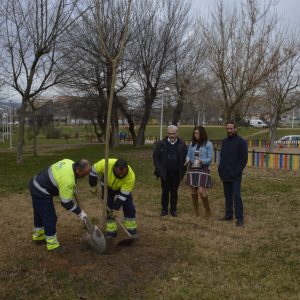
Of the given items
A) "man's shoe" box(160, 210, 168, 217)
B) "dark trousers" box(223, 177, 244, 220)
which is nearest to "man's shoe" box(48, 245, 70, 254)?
"man's shoe" box(160, 210, 168, 217)

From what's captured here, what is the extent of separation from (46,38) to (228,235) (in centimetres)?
1172

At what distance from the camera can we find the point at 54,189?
205 inches

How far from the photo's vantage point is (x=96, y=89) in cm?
2803

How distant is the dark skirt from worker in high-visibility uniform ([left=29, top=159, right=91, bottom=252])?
250 centimetres

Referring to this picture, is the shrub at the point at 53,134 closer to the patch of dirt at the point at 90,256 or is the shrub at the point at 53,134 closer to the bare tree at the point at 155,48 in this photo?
the bare tree at the point at 155,48

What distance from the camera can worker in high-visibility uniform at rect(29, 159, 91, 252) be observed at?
495 centimetres

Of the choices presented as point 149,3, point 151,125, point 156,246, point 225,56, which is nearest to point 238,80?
point 225,56

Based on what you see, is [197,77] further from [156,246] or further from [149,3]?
[156,246]

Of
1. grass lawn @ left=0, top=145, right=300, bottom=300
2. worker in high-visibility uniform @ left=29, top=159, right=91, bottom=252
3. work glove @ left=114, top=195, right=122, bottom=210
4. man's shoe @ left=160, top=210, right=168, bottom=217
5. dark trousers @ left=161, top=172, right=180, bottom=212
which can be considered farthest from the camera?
man's shoe @ left=160, top=210, right=168, bottom=217

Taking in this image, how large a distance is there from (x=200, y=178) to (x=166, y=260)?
221 centimetres

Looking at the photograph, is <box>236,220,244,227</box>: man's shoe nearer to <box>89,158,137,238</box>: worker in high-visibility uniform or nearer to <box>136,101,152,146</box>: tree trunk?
<box>89,158,137,238</box>: worker in high-visibility uniform

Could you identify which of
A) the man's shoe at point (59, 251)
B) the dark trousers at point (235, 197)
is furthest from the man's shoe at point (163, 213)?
the man's shoe at point (59, 251)

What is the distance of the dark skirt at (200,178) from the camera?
7.09 metres

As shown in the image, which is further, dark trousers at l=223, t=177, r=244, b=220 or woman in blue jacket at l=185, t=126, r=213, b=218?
woman in blue jacket at l=185, t=126, r=213, b=218
